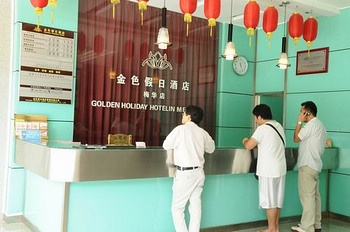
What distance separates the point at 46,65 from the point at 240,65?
3257 mm

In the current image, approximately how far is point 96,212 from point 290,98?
3.66 metres

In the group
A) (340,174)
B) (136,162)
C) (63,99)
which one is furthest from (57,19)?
(340,174)

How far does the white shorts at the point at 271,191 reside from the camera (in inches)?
157

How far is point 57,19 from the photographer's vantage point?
455 cm

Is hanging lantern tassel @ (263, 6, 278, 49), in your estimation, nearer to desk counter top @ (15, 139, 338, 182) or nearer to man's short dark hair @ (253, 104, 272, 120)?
man's short dark hair @ (253, 104, 272, 120)

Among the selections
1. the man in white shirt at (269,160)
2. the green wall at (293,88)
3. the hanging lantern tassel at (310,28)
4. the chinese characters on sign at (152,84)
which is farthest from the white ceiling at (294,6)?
the man in white shirt at (269,160)

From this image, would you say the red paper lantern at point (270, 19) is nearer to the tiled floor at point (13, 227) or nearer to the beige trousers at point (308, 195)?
the beige trousers at point (308, 195)

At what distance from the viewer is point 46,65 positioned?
447 centimetres

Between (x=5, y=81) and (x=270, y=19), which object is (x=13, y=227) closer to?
(x=5, y=81)

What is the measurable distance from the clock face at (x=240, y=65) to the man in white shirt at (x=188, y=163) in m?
2.86

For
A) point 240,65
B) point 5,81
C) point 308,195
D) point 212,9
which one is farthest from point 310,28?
→ point 5,81

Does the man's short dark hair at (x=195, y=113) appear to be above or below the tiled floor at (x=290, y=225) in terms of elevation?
above

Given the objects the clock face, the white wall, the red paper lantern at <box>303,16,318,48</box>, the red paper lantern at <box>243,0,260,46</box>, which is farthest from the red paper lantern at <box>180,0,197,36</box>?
the clock face

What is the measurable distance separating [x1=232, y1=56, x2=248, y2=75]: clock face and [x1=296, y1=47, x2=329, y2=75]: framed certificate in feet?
3.12
